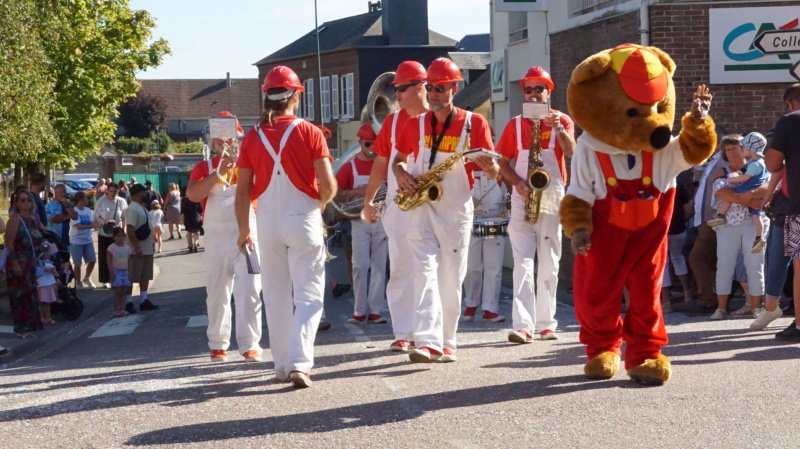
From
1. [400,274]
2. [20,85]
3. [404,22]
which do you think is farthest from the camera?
[404,22]

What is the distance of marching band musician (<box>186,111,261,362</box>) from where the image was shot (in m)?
8.77

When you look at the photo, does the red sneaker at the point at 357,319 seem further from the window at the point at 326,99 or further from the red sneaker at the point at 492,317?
the window at the point at 326,99

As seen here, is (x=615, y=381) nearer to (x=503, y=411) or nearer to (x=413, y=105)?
(x=503, y=411)

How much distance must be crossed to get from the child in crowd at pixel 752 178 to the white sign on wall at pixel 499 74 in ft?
36.5

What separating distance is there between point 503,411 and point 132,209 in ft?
31.4

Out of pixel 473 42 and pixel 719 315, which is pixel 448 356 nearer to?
pixel 719 315

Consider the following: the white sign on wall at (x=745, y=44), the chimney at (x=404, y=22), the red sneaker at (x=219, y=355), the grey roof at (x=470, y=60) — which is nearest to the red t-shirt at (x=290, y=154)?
the red sneaker at (x=219, y=355)

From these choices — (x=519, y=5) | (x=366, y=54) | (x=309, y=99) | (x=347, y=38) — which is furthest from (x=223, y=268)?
(x=309, y=99)

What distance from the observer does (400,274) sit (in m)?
8.62

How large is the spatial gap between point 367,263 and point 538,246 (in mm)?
2594

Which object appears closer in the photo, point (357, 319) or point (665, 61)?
point (665, 61)

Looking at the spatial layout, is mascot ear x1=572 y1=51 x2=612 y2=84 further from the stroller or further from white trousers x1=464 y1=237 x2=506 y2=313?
the stroller

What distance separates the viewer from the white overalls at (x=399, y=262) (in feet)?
27.3

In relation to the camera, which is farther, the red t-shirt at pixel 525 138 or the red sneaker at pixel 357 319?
the red sneaker at pixel 357 319
